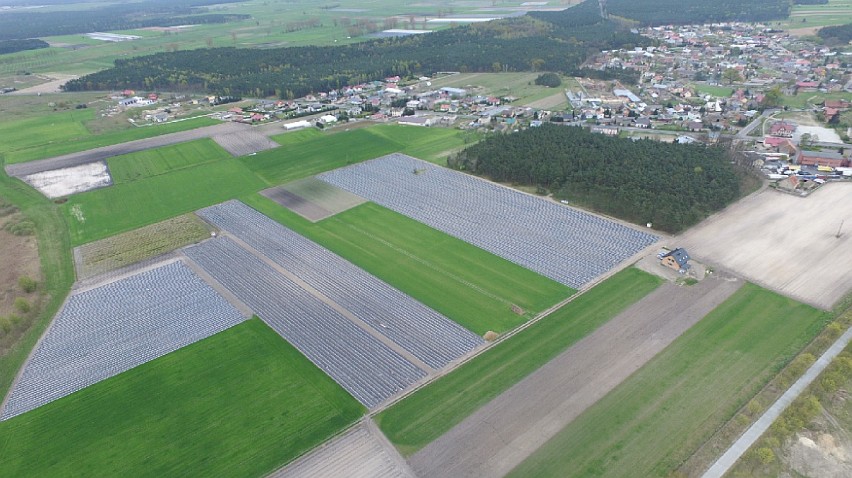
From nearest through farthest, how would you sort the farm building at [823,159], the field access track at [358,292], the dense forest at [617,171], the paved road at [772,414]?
the paved road at [772,414], the field access track at [358,292], the dense forest at [617,171], the farm building at [823,159]

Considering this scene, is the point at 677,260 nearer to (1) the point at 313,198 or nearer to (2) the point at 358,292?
(2) the point at 358,292

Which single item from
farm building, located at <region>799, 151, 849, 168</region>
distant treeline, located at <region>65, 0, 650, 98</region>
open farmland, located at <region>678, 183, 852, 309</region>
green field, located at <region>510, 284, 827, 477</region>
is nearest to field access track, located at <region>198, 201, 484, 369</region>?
green field, located at <region>510, 284, 827, 477</region>

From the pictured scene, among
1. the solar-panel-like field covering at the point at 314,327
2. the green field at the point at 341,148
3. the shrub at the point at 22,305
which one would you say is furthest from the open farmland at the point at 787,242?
the shrub at the point at 22,305

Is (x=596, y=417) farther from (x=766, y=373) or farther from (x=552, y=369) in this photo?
(x=766, y=373)

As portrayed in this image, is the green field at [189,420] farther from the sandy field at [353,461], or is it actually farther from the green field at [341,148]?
the green field at [341,148]

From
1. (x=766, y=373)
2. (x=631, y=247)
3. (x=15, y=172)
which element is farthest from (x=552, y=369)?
(x=15, y=172)

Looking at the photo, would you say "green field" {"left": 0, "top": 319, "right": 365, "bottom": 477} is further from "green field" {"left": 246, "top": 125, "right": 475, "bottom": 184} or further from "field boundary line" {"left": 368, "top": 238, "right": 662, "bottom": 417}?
"green field" {"left": 246, "top": 125, "right": 475, "bottom": 184}
